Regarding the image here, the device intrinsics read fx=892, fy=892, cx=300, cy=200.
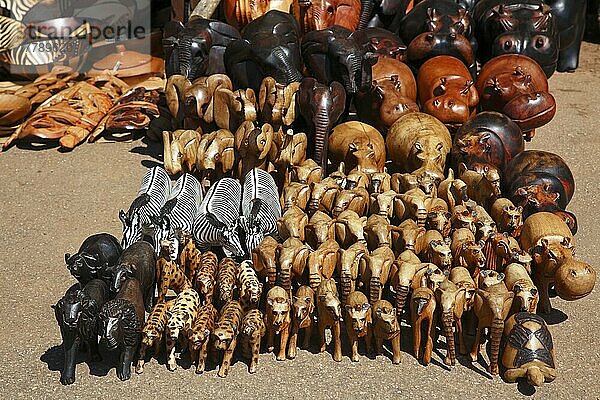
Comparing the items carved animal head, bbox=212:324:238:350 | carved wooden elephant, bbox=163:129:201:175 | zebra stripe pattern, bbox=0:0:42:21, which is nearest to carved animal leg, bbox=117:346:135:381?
carved animal head, bbox=212:324:238:350

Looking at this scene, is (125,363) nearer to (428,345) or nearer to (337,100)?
(428,345)

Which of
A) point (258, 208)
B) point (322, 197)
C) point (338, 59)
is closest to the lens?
point (258, 208)

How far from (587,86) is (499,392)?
16.9ft

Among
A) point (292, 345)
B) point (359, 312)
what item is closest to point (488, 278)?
point (359, 312)

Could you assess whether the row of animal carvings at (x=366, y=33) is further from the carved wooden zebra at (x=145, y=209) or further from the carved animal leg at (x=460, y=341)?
the carved animal leg at (x=460, y=341)

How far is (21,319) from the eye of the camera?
495 cm

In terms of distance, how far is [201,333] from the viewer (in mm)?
4359

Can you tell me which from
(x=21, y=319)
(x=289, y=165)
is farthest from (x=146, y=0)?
(x=21, y=319)

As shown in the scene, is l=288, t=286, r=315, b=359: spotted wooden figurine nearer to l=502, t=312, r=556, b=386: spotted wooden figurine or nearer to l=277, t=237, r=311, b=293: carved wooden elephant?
l=277, t=237, r=311, b=293: carved wooden elephant

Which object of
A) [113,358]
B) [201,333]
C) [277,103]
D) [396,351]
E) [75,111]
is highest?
[277,103]

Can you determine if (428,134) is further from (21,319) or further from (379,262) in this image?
(21,319)

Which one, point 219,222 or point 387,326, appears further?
point 219,222

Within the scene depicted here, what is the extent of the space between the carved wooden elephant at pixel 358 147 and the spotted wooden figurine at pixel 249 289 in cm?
150

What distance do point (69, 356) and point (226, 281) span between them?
876 mm
